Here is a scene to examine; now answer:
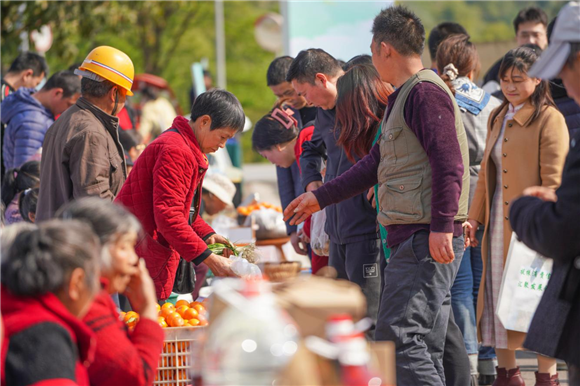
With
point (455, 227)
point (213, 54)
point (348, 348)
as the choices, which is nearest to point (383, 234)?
point (455, 227)

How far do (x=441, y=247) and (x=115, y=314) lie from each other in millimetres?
1606

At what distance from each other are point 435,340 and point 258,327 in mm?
2007

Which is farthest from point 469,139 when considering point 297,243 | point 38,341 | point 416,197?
point 38,341

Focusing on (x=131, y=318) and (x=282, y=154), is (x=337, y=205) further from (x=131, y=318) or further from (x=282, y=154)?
(x=131, y=318)

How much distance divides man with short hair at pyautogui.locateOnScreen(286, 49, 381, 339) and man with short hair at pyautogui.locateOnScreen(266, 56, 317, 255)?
76 cm

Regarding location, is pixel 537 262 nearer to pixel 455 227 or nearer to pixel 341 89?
pixel 455 227

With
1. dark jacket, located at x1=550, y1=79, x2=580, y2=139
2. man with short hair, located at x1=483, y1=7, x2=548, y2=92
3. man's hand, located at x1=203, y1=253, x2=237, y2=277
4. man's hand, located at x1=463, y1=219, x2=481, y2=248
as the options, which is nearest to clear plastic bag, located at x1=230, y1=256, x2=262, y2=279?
man's hand, located at x1=203, y1=253, x2=237, y2=277

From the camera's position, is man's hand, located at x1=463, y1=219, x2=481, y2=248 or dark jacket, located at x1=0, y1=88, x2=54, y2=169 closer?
man's hand, located at x1=463, y1=219, x2=481, y2=248

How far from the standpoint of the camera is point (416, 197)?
12.5 ft

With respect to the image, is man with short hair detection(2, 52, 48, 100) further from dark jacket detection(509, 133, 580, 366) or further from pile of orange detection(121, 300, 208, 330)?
dark jacket detection(509, 133, 580, 366)

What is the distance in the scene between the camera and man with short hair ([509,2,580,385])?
2.64m

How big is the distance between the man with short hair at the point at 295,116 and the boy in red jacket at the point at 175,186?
175 centimetres

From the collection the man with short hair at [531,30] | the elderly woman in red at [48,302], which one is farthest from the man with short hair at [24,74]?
the elderly woman in red at [48,302]

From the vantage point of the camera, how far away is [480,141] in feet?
18.7
